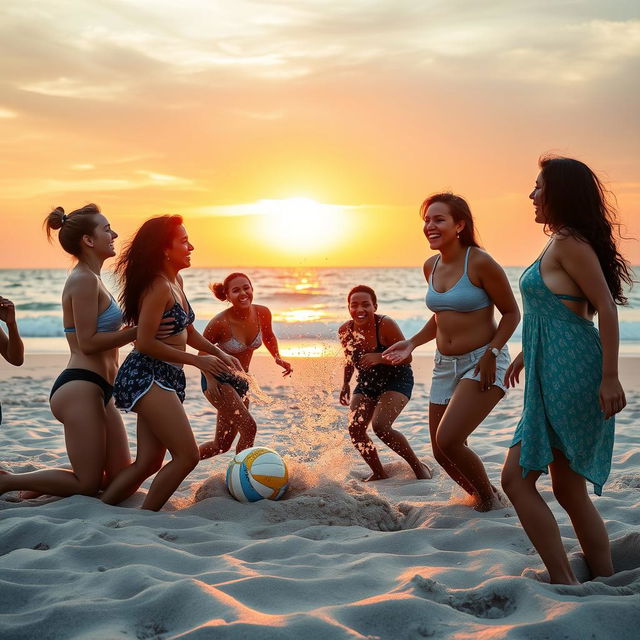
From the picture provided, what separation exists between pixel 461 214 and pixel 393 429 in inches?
82.9

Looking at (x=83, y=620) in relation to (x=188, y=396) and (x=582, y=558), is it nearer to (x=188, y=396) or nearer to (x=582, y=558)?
(x=582, y=558)

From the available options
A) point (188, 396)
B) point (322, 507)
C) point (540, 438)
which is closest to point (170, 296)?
point (322, 507)

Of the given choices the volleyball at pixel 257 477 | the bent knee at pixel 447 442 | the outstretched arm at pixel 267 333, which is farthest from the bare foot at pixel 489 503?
the outstretched arm at pixel 267 333

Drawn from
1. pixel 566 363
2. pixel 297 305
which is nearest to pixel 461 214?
pixel 566 363

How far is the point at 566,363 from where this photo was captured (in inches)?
142

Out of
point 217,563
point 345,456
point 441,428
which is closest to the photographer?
point 217,563

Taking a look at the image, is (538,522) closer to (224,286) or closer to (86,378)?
(86,378)

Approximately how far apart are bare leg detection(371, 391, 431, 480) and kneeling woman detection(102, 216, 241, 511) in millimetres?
1610

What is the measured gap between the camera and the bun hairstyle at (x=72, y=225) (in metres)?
5.62

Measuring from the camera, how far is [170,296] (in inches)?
209

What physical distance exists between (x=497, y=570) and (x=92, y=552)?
2204mm

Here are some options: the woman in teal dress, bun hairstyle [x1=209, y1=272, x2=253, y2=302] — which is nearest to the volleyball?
bun hairstyle [x1=209, y1=272, x2=253, y2=302]

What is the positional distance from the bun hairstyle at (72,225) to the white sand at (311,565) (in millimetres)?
1839

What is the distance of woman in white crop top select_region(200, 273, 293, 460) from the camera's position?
6.61 m
